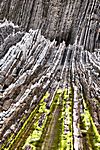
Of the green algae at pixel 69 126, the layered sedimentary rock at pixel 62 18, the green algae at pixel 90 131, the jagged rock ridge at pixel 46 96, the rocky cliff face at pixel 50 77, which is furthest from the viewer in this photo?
the layered sedimentary rock at pixel 62 18

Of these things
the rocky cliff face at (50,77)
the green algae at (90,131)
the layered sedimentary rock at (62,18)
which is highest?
the layered sedimentary rock at (62,18)

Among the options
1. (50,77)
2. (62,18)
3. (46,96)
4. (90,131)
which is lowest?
(90,131)

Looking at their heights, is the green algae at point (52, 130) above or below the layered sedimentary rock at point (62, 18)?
below

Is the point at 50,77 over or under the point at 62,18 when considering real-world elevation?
under

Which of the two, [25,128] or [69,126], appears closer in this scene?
[25,128]

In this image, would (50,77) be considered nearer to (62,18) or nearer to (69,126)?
(69,126)

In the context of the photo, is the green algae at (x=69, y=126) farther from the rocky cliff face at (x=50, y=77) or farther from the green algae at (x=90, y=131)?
the green algae at (x=90, y=131)

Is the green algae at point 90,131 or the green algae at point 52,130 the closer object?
the green algae at point 52,130

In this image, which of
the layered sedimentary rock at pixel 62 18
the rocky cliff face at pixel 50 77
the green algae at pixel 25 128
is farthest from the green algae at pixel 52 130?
the layered sedimentary rock at pixel 62 18

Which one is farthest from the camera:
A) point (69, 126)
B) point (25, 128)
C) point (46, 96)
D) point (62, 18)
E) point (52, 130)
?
point (62, 18)

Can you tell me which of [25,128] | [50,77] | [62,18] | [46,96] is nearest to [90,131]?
[25,128]

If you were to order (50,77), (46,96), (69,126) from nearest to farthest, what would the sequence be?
1. (69,126)
2. (46,96)
3. (50,77)
